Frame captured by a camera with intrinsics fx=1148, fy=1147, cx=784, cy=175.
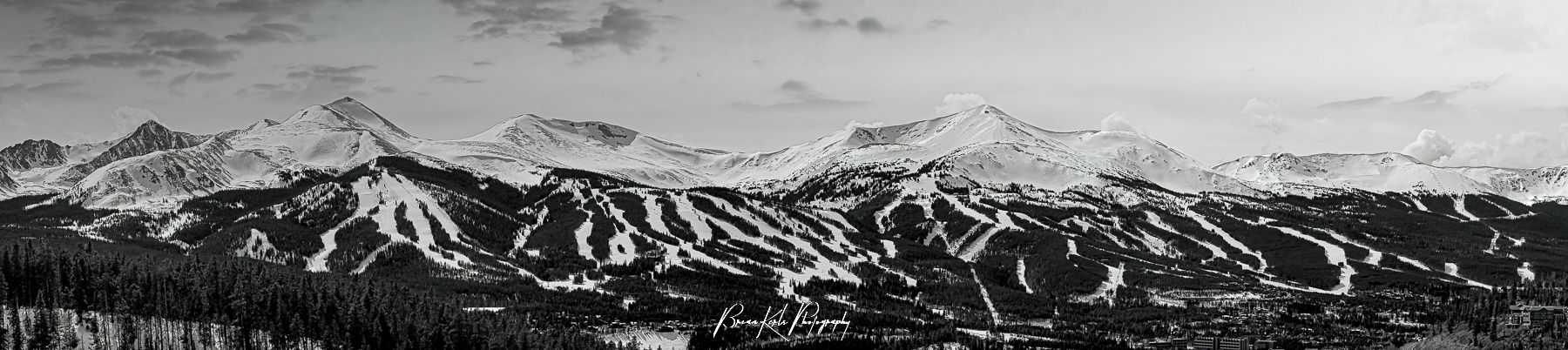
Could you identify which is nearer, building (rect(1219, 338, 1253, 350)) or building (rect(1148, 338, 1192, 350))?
building (rect(1219, 338, 1253, 350))

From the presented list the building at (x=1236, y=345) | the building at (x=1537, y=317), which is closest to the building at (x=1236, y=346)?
the building at (x=1236, y=345)

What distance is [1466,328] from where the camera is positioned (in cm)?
18262

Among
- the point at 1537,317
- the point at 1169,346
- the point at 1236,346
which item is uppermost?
the point at 1537,317

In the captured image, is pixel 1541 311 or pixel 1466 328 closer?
pixel 1541 311

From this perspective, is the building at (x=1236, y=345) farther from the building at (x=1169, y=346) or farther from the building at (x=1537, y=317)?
the building at (x=1537, y=317)

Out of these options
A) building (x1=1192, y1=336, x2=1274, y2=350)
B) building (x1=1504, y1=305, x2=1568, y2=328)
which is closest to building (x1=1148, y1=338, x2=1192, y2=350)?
building (x1=1192, y1=336, x2=1274, y2=350)

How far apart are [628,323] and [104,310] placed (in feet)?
254

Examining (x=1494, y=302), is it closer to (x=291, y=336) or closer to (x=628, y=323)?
(x=628, y=323)

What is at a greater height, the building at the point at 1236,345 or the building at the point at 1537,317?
the building at the point at 1537,317

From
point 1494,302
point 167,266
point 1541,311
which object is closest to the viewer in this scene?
point 1541,311

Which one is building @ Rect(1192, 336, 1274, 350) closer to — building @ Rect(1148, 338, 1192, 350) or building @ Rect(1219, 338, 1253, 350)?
building @ Rect(1219, 338, 1253, 350)

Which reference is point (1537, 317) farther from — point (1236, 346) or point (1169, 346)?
point (1169, 346)

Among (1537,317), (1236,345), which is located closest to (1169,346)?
(1236,345)

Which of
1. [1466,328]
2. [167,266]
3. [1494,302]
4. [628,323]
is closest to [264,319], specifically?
[167,266]
